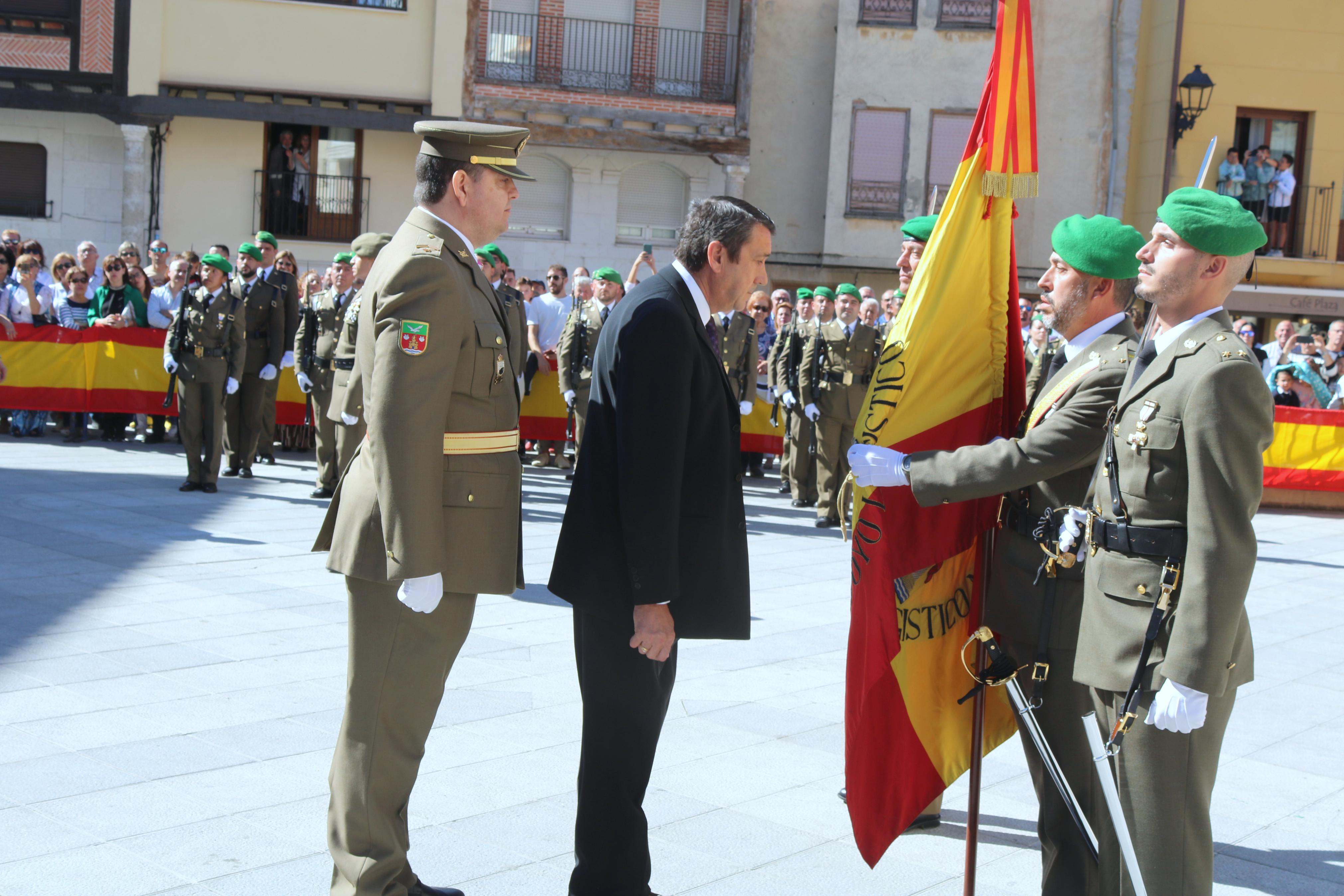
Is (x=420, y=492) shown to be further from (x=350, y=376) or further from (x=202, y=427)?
(x=202, y=427)

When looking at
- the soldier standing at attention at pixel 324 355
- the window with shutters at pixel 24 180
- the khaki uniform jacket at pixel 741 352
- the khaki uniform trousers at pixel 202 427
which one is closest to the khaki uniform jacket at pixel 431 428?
the soldier standing at attention at pixel 324 355

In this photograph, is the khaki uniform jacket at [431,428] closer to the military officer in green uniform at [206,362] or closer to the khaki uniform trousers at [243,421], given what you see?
the military officer in green uniform at [206,362]

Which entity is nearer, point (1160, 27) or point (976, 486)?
point (976, 486)

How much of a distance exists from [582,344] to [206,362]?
12.0 ft

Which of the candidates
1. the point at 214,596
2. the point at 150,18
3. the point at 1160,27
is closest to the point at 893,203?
the point at 1160,27

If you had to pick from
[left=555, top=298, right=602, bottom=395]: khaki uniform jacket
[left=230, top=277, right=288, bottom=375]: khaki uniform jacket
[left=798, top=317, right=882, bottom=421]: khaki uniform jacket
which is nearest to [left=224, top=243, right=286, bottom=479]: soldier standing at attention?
[left=230, top=277, right=288, bottom=375]: khaki uniform jacket

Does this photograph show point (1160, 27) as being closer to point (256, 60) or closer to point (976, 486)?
point (256, 60)

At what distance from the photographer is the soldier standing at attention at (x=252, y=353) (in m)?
12.0

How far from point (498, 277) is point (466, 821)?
27.7ft

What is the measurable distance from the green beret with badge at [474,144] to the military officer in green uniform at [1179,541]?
1.65 metres

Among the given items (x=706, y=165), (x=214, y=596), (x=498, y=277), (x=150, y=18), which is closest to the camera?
(x=214, y=596)

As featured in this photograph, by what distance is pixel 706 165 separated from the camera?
79.2 feet

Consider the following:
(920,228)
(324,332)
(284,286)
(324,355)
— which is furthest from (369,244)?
(920,228)

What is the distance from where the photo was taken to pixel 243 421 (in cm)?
1216
